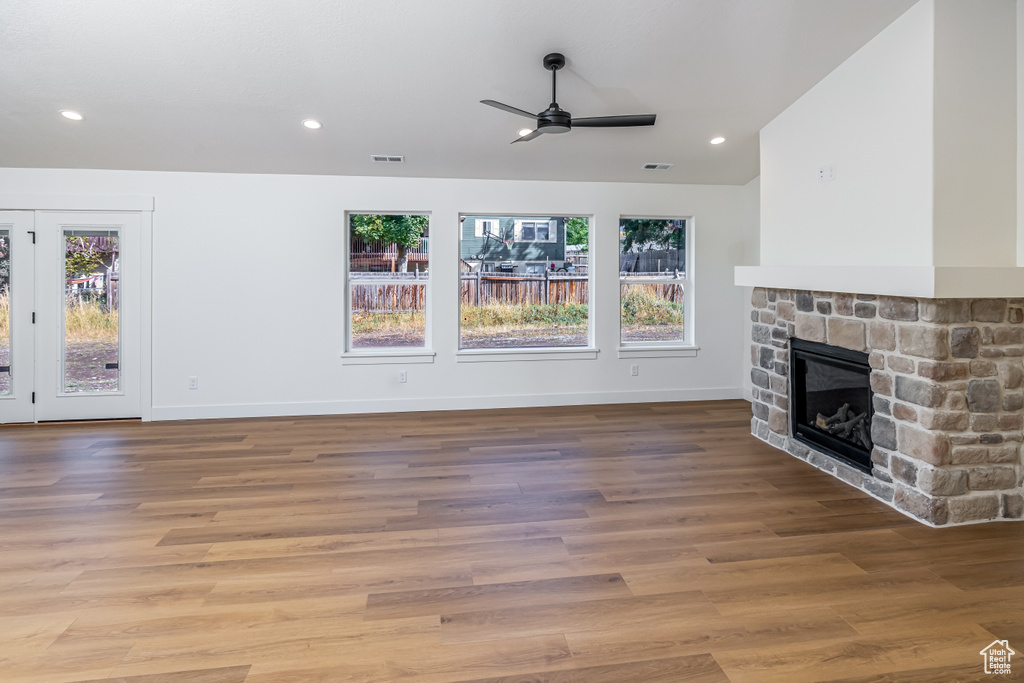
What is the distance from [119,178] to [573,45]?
4.35m

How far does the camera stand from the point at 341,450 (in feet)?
15.0

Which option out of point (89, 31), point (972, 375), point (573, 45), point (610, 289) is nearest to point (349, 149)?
point (89, 31)

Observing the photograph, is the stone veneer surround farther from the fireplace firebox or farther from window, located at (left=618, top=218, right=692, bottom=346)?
window, located at (left=618, top=218, right=692, bottom=346)

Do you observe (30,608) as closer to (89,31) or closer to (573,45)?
(89,31)

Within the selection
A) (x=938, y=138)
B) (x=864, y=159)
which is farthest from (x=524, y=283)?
(x=938, y=138)

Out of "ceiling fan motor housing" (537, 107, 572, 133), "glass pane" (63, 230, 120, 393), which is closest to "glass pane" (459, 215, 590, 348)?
"ceiling fan motor housing" (537, 107, 572, 133)

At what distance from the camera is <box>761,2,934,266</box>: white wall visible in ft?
10.4

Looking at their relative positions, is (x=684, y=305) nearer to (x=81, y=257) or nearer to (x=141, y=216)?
(x=141, y=216)

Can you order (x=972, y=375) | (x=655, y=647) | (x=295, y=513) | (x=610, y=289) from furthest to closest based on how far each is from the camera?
(x=610, y=289), (x=295, y=513), (x=972, y=375), (x=655, y=647)

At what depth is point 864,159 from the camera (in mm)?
3611

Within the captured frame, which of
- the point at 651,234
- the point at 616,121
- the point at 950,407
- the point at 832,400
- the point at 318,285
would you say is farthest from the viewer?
the point at 651,234

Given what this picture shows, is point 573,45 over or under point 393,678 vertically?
over

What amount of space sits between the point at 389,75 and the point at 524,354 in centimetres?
304

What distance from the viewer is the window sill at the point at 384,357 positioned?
5.78m
